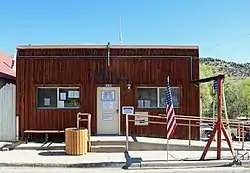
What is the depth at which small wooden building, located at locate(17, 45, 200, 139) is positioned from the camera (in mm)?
18438

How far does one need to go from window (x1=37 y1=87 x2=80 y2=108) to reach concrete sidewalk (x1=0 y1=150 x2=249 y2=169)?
3.21m

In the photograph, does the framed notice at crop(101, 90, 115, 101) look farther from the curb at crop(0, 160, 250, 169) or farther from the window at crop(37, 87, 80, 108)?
the curb at crop(0, 160, 250, 169)

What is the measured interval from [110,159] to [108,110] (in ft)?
15.9

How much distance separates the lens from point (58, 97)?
18.6m

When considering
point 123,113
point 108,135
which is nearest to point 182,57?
point 123,113

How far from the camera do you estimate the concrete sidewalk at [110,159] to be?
13078 mm

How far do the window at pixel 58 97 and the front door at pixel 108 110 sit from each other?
1.08 m

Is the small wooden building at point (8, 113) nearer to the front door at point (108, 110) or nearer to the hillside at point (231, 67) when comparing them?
the front door at point (108, 110)

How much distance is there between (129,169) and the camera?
12672 mm

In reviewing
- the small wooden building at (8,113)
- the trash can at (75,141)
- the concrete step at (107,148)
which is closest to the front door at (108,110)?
the concrete step at (107,148)

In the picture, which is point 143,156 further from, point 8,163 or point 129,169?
point 8,163

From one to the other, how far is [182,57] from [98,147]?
603cm

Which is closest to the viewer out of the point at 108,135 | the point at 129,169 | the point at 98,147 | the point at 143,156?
the point at 129,169

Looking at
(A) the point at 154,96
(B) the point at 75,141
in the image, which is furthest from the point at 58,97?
(A) the point at 154,96
